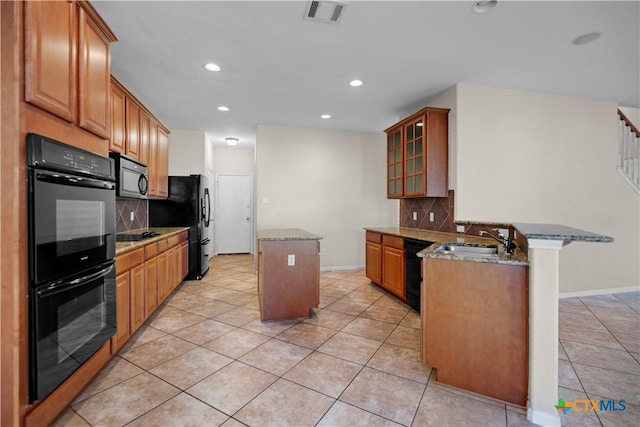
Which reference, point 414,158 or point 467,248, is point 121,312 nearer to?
point 467,248

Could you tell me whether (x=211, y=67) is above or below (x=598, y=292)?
above

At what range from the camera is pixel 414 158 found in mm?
3855

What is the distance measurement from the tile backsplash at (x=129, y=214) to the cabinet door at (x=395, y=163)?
3.66m

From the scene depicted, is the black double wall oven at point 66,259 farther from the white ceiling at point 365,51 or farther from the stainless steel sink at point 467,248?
the stainless steel sink at point 467,248

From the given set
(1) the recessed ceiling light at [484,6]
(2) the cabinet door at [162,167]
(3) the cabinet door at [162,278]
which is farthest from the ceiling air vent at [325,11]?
(2) the cabinet door at [162,167]

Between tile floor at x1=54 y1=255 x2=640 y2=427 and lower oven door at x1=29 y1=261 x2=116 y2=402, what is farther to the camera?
tile floor at x1=54 y1=255 x2=640 y2=427

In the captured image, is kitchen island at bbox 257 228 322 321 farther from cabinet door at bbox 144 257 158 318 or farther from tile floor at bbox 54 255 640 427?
cabinet door at bbox 144 257 158 318

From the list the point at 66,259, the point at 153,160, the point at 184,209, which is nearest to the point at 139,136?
the point at 153,160

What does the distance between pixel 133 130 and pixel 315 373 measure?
10.3ft

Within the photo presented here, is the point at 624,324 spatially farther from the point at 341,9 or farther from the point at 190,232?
the point at 190,232

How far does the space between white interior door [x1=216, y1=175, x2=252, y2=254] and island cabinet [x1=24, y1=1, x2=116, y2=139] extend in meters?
5.14

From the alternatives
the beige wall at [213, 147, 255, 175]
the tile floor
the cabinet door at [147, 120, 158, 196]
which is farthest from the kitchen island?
the beige wall at [213, 147, 255, 175]

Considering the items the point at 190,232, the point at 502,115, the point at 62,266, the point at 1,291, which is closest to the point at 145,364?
the point at 62,266

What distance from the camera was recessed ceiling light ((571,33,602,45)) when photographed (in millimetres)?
2455
